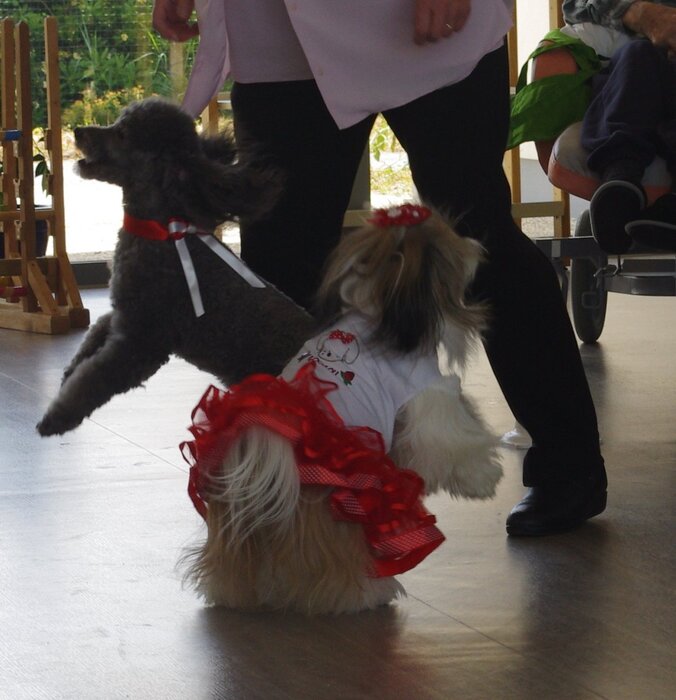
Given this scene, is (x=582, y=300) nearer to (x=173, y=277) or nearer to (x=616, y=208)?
(x=616, y=208)

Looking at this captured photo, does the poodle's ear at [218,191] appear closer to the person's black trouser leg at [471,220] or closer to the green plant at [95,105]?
the person's black trouser leg at [471,220]

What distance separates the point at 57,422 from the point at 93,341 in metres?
0.16

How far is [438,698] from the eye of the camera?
128 cm

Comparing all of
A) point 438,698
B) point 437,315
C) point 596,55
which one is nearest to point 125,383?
point 437,315

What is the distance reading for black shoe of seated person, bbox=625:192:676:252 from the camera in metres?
2.83

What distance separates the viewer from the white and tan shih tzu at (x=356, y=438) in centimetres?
Answer: 147

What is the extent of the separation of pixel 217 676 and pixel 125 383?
46 cm

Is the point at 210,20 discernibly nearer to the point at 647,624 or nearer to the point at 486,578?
the point at 486,578

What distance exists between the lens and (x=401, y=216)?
59.0 inches

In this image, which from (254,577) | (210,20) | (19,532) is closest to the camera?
(254,577)

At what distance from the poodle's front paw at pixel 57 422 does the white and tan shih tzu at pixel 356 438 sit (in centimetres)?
22

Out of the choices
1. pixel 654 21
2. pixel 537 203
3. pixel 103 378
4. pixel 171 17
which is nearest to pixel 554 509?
pixel 103 378

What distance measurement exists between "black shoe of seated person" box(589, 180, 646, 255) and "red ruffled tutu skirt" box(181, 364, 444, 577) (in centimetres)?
152

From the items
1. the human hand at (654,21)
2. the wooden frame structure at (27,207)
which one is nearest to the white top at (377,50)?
the human hand at (654,21)
